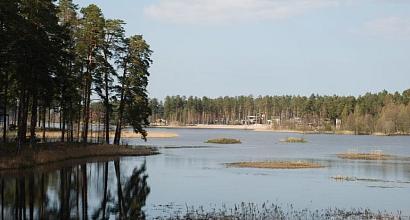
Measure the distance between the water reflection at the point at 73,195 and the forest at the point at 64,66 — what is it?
332 inches

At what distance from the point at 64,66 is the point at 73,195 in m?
26.0

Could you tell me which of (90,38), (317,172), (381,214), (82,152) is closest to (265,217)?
(381,214)

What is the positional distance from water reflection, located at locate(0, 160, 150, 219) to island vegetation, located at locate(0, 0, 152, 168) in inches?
209

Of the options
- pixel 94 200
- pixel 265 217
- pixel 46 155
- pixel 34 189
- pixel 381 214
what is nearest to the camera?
pixel 265 217

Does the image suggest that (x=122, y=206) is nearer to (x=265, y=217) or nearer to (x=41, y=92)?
(x=265, y=217)

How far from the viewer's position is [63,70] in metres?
47.3

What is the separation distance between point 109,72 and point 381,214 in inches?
1711

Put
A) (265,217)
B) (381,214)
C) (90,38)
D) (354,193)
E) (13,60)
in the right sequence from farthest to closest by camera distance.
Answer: (90,38) < (13,60) < (354,193) < (381,214) < (265,217)

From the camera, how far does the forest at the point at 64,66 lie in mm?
40062

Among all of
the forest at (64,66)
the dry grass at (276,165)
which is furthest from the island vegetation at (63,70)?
the dry grass at (276,165)

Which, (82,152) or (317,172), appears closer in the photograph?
(317,172)

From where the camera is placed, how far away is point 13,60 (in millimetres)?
39656

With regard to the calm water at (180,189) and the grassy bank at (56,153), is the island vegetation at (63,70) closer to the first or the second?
the grassy bank at (56,153)

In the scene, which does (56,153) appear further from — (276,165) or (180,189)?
(276,165)
